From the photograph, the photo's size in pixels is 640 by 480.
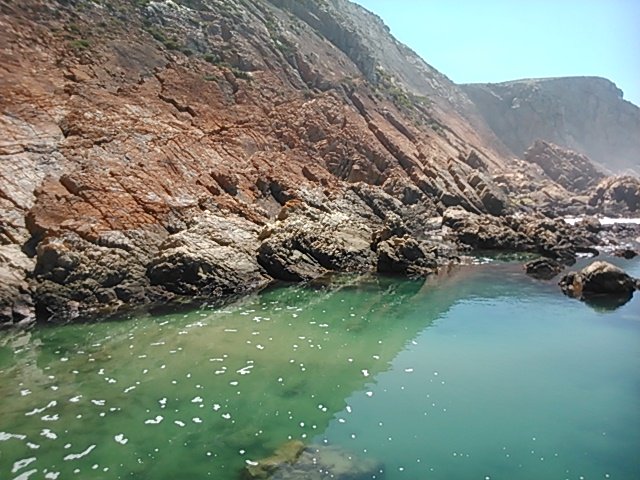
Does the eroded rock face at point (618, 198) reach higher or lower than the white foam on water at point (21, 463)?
higher

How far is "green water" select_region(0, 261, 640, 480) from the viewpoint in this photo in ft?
37.7

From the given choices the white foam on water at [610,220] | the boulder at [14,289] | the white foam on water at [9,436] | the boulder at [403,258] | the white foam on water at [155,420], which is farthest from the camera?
the white foam on water at [610,220]

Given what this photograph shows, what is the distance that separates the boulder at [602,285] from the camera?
2814 cm

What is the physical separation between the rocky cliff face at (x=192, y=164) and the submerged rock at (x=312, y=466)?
15479 mm

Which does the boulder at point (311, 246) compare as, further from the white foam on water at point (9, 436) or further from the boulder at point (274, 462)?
the white foam on water at point (9, 436)

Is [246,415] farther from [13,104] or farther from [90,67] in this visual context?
[90,67]

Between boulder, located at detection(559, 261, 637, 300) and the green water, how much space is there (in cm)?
426

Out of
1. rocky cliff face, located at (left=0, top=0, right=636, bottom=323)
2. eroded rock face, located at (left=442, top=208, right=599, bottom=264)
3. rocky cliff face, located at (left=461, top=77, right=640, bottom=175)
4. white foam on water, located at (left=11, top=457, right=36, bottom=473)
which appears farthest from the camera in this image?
rocky cliff face, located at (left=461, top=77, right=640, bottom=175)

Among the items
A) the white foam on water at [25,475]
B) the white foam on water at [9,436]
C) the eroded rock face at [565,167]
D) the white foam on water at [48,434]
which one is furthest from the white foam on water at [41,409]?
the eroded rock face at [565,167]

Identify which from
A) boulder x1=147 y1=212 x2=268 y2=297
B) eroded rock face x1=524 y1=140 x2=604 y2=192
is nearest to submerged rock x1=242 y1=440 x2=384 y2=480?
boulder x1=147 y1=212 x2=268 y2=297

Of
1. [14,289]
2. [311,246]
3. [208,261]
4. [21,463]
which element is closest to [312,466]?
[21,463]

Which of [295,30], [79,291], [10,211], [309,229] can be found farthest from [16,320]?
[295,30]

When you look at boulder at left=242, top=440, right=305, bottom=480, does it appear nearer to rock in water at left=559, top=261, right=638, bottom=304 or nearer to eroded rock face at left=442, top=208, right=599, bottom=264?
rock in water at left=559, top=261, right=638, bottom=304

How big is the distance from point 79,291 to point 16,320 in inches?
115
